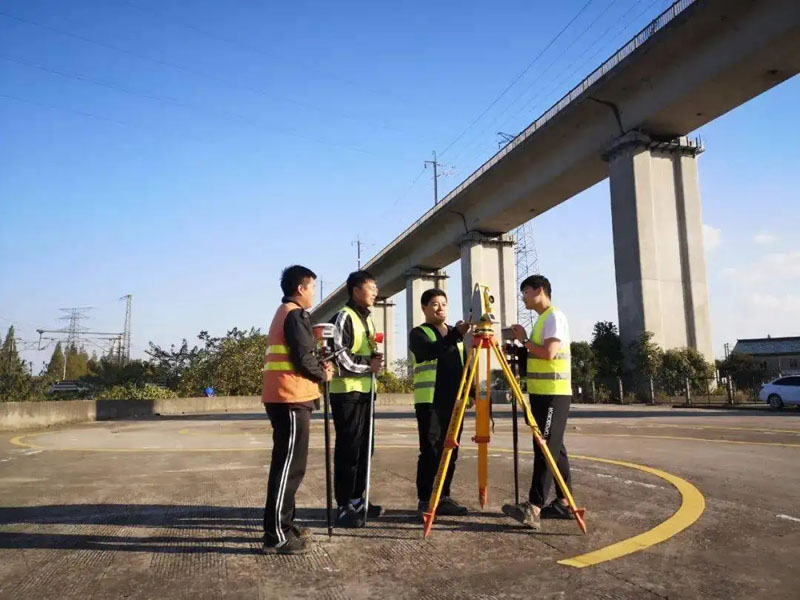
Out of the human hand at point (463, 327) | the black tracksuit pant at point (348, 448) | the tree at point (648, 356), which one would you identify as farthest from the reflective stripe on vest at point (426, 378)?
the tree at point (648, 356)

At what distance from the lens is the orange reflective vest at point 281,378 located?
393cm

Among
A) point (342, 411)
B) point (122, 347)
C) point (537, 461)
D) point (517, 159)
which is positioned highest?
point (517, 159)

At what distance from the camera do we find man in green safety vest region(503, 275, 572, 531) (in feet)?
14.2

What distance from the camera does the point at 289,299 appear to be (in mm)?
4223

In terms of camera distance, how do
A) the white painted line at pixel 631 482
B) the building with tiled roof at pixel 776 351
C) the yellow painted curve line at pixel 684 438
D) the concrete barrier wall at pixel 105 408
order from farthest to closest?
the building with tiled roof at pixel 776 351 → the concrete barrier wall at pixel 105 408 → the yellow painted curve line at pixel 684 438 → the white painted line at pixel 631 482

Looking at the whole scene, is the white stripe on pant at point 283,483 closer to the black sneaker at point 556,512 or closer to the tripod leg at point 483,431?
the tripod leg at point 483,431

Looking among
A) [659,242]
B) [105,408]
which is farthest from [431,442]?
[659,242]

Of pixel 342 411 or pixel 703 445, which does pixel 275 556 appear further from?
pixel 703 445

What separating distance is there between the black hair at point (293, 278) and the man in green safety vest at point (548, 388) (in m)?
1.65

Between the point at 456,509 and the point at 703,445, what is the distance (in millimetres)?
6092

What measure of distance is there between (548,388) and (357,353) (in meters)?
1.52

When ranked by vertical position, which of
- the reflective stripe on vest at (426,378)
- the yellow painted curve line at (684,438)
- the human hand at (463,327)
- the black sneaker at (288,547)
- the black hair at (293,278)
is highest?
the black hair at (293,278)

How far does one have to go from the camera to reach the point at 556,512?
439 cm

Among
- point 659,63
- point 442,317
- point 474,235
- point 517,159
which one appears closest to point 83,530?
point 442,317
